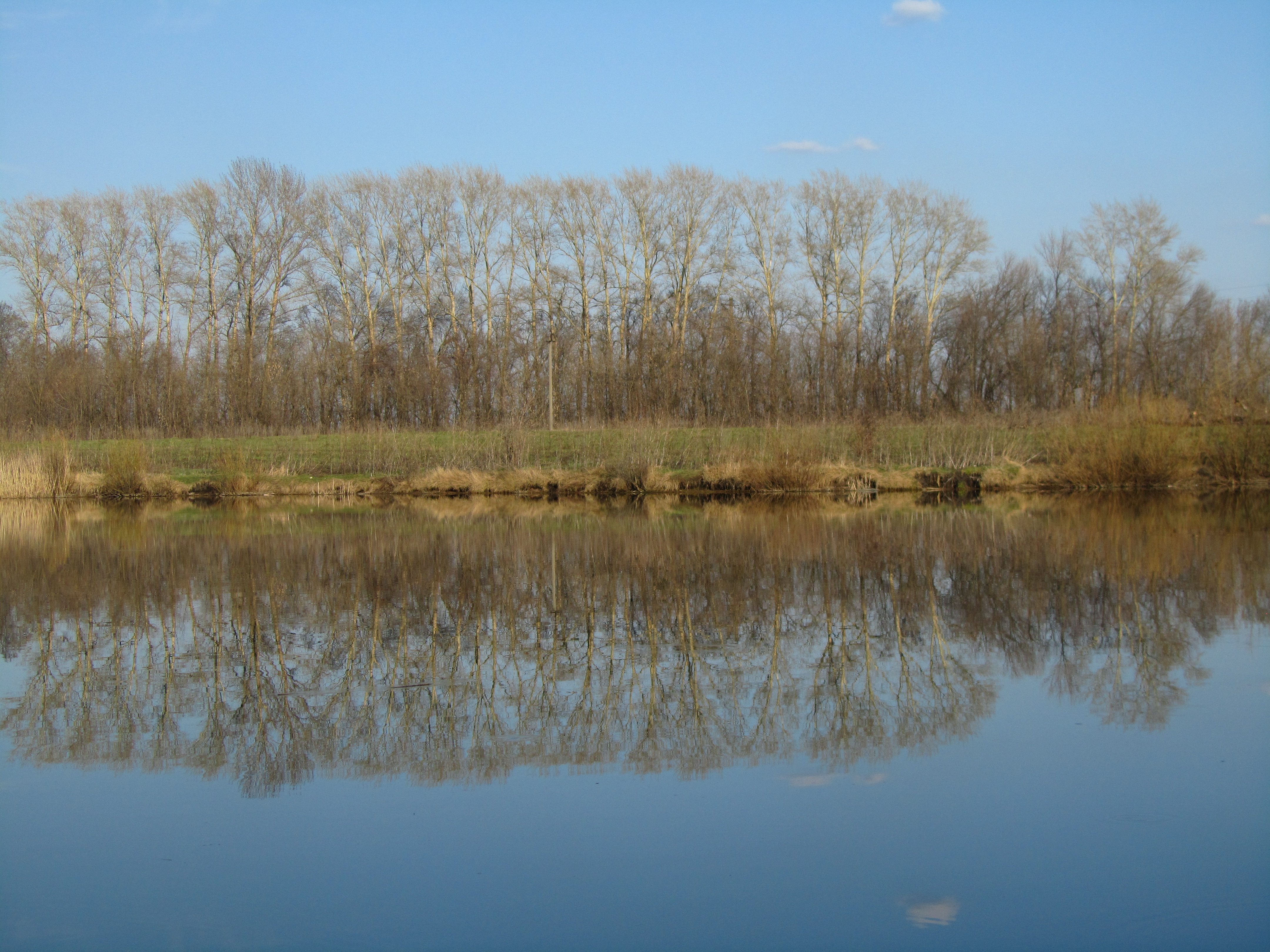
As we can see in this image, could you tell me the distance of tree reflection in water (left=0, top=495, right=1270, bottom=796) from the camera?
549 cm

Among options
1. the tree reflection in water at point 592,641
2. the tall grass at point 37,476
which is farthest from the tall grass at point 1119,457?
the tall grass at point 37,476

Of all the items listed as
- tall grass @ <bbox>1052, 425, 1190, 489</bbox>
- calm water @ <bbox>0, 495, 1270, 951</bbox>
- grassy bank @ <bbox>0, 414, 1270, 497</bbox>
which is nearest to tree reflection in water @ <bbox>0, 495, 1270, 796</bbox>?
calm water @ <bbox>0, 495, 1270, 951</bbox>

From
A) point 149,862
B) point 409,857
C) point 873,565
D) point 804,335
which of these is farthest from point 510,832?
point 804,335

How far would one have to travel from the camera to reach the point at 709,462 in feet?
76.7

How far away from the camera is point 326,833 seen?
171 inches

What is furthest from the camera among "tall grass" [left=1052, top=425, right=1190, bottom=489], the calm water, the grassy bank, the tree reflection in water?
the grassy bank

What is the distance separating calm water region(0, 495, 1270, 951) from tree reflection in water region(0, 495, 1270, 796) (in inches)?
1.6

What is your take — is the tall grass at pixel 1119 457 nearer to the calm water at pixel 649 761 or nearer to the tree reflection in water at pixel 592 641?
the tree reflection in water at pixel 592 641

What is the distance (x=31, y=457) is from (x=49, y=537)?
1054cm

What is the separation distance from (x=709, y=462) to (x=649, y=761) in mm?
18448

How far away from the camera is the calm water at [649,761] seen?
11.9 ft

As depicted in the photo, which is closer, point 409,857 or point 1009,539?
point 409,857

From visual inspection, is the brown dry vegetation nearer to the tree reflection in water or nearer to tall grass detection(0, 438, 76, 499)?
tall grass detection(0, 438, 76, 499)

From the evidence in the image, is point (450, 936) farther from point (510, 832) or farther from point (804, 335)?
point (804, 335)
